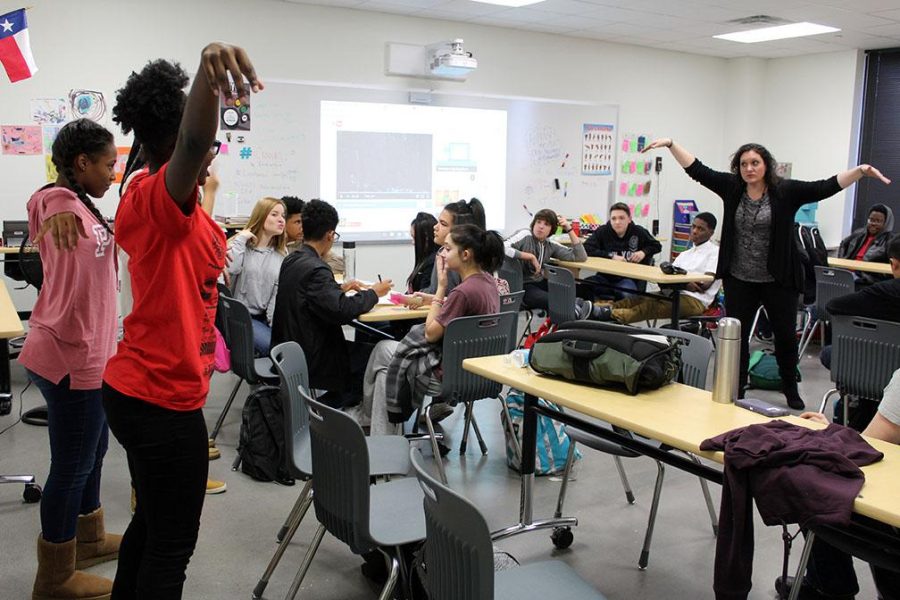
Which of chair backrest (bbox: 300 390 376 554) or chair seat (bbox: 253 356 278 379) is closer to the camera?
chair backrest (bbox: 300 390 376 554)

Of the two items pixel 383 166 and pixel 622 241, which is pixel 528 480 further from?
pixel 383 166

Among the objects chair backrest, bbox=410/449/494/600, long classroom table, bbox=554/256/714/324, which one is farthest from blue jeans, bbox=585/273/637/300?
chair backrest, bbox=410/449/494/600

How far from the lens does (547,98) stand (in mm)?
8180

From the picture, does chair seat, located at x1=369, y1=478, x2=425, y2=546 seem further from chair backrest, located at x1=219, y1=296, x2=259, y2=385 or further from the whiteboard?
the whiteboard

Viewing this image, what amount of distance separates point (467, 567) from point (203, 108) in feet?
3.14

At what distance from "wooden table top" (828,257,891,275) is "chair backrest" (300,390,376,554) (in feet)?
17.0

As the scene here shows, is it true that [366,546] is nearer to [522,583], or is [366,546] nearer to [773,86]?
[522,583]

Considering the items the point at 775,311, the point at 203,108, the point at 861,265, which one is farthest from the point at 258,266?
the point at 861,265

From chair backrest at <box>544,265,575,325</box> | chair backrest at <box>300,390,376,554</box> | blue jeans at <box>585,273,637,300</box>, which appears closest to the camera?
chair backrest at <box>300,390,376,554</box>

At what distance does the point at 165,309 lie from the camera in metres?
1.65

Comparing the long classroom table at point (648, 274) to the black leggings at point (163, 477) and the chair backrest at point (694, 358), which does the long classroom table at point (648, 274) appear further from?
the black leggings at point (163, 477)

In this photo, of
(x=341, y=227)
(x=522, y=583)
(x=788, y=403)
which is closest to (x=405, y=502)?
(x=522, y=583)

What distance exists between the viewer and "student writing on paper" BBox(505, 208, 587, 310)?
6.21 meters

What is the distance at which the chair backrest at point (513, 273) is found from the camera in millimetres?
6105
